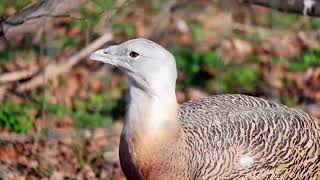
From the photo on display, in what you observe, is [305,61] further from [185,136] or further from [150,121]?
[150,121]

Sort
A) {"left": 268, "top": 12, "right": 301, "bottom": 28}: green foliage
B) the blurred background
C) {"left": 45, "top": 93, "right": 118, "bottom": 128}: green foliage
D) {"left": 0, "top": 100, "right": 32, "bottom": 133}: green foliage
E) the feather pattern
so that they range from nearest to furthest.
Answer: the feather pattern
the blurred background
{"left": 0, "top": 100, "right": 32, "bottom": 133}: green foliage
{"left": 45, "top": 93, "right": 118, "bottom": 128}: green foliage
{"left": 268, "top": 12, "right": 301, "bottom": 28}: green foliage

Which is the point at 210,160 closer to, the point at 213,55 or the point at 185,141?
the point at 185,141

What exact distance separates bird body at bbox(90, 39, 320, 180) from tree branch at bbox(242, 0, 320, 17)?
89 centimetres

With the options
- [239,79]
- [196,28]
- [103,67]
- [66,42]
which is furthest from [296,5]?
[196,28]

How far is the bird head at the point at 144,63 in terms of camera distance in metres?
4.52

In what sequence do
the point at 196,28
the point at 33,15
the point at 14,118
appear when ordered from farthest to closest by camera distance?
the point at 196,28, the point at 14,118, the point at 33,15

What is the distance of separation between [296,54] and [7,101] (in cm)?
252

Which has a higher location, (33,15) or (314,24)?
(33,15)

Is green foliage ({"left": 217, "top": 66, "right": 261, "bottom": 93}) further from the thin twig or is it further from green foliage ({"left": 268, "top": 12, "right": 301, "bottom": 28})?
the thin twig

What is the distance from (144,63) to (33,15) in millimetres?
796

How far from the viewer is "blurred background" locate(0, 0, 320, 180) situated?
6.04 metres

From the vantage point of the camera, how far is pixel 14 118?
6402 mm

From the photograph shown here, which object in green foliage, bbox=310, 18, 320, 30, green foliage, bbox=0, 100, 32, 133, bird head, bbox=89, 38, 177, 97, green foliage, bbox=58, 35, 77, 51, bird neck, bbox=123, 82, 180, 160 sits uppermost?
bird head, bbox=89, 38, 177, 97

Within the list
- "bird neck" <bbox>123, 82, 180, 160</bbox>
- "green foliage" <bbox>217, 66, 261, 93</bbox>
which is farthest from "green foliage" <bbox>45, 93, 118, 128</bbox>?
"bird neck" <bbox>123, 82, 180, 160</bbox>
